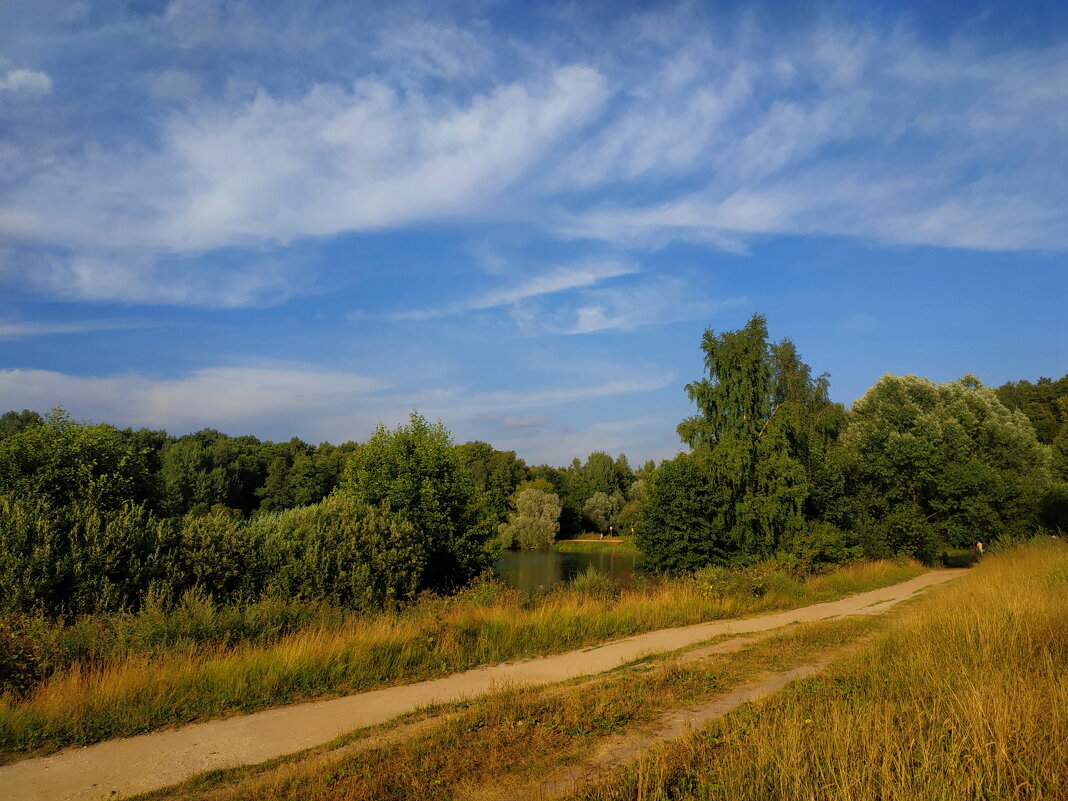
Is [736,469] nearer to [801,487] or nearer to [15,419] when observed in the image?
[801,487]

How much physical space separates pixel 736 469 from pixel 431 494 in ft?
48.7

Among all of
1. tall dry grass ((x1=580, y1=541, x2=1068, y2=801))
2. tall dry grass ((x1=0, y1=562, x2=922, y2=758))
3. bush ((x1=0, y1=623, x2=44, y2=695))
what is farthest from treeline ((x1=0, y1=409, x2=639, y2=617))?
tall dry grass ((x1=580, y1=541, x2=1068, y2=801))

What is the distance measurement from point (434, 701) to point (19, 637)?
225 inches

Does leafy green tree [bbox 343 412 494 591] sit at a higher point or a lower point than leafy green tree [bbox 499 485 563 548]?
higher

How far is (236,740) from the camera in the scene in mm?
6410

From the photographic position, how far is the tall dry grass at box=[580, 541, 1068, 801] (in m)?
3.98

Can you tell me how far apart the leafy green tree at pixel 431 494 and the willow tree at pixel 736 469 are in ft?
30.6

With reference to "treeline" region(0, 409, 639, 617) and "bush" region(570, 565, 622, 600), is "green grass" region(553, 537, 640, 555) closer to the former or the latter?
"treeline" region(0, 409, 639, 617)

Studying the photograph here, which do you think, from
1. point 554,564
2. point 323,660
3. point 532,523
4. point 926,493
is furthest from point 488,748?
point 532,523

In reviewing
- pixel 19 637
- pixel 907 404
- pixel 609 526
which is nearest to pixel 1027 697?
pixel 19 637

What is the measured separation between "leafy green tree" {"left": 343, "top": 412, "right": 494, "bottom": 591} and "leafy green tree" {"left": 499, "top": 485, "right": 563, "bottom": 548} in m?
45.2

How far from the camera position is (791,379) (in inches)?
1537

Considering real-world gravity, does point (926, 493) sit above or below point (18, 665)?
above

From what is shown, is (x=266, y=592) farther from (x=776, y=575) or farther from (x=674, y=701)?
(x=776, y=575)
